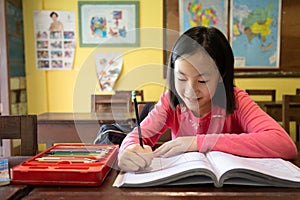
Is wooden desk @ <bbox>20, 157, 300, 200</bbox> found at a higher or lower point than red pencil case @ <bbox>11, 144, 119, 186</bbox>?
lower

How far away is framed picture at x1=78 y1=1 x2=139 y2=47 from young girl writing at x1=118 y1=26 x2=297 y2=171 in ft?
7.83

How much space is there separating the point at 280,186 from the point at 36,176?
1.57 ft

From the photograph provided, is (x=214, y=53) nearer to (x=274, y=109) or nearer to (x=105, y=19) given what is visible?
(x=274, y=109)

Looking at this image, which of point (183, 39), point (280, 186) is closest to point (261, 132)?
point (280, 186)

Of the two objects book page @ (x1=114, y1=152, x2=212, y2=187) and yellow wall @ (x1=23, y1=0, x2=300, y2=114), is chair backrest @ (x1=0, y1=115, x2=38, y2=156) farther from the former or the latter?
yellow wall @ (x1=23, y1=0, x2=300, y2=114)

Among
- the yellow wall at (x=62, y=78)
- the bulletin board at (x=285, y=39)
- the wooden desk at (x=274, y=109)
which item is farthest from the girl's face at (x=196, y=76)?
the bulletin board at (x=285, y=39)

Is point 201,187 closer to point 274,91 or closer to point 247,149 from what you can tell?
point 247,149

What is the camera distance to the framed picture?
3240mm

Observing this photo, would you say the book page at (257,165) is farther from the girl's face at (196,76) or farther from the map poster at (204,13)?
the map poster at (204,13)

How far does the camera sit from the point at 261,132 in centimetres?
79

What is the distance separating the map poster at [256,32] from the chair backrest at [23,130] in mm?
2622

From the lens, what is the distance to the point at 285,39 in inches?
126

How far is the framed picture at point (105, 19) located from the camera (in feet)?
10.6

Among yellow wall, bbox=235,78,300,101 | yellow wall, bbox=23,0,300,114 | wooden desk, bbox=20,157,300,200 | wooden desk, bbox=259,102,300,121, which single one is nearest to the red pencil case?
wooden desk, bbox=20,157,300,200
